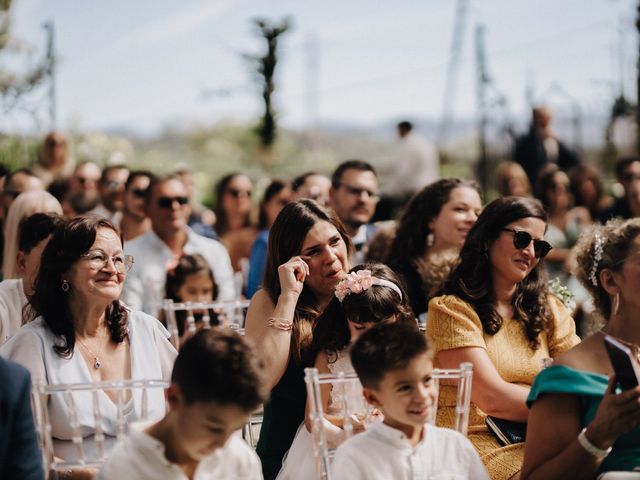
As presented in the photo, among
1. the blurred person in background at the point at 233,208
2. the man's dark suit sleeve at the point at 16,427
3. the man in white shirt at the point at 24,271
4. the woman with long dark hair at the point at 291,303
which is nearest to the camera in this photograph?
the man's dark suit sleeve at the point at 16,427

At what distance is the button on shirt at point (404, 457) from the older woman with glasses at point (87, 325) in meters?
0.98

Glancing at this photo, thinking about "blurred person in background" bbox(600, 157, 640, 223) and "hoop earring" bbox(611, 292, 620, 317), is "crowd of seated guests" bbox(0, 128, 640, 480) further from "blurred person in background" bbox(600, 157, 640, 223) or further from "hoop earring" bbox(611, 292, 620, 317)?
"blurred person in background" bbox(600, 157, 640, 223)

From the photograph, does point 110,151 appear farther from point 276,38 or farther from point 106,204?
point 106,204

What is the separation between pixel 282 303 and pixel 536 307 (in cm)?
125

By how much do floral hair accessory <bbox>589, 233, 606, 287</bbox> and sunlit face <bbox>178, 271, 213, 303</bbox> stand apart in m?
3.43

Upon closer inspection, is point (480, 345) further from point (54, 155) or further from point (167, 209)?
point (54, 155)

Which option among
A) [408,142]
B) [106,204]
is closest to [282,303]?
[106,204]

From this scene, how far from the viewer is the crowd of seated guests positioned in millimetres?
2951

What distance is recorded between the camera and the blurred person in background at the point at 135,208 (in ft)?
26.5

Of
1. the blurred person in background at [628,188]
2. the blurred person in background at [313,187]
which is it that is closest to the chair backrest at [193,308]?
the blurred person in background at [313,187]

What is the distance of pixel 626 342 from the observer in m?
3.61

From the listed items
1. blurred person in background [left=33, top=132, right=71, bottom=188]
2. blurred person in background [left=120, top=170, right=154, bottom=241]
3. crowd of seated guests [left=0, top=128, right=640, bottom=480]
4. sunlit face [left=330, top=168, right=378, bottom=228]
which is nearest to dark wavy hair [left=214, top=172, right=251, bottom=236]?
blurred person in background [left=120, top=170, right=154, bottom=241]

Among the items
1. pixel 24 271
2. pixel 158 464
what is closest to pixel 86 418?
pixel 158 464

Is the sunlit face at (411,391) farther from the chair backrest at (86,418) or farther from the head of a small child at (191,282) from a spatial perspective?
the head of a small child at (191,282)
